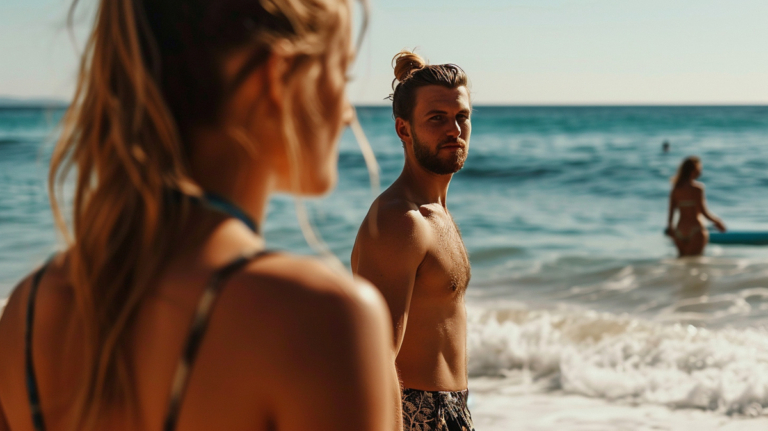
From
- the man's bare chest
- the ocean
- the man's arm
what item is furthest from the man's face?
the ocean

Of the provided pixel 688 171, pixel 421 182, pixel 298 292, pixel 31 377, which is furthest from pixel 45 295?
pixel 688 171

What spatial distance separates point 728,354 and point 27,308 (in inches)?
273

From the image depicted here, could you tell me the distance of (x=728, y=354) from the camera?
6.64 m

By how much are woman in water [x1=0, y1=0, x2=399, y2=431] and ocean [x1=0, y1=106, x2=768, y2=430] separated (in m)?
0.13

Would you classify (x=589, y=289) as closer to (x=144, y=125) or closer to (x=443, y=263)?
(x=443, y=263)

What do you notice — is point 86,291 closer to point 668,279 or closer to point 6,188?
point 668,279

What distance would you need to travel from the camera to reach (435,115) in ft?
10.2

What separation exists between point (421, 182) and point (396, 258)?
20.6 inches

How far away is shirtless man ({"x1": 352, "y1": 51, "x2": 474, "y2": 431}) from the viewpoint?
2.65m

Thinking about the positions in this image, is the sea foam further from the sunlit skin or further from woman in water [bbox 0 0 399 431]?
woman in water [bbox 0 0 399 431]

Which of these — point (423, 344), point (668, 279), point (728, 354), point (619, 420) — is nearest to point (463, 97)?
point (423, 344)

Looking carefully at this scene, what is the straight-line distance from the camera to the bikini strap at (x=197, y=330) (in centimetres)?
79

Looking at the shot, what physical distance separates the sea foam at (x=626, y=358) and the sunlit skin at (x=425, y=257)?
3755mm

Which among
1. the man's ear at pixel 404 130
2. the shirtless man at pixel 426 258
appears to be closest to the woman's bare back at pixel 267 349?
the shirtless man at pixel 426 258
